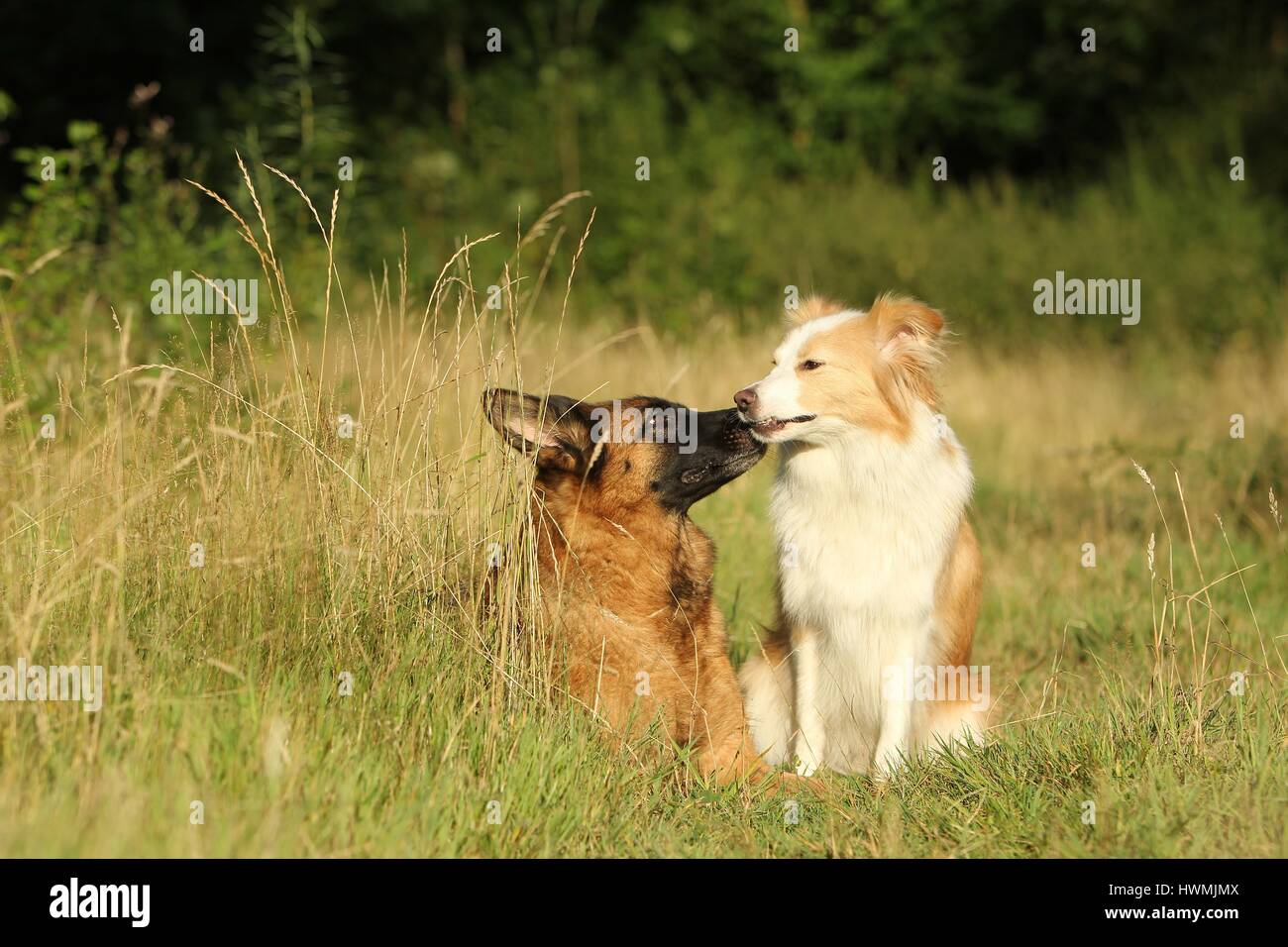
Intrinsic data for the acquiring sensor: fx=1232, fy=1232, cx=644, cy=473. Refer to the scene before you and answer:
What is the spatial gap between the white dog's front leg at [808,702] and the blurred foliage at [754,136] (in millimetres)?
4568

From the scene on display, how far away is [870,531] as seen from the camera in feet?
14.5

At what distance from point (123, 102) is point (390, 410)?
12.9 meters

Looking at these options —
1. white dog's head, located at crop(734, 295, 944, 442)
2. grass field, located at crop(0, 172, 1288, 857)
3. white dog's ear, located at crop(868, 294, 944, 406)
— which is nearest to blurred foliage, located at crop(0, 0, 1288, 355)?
grass field, located at crop(0, 172, 1288, 857)

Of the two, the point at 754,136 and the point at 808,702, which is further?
the point at 754,136

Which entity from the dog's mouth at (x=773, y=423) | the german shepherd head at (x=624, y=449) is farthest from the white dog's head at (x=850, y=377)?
the german shepherd head at (x=624, y=449)

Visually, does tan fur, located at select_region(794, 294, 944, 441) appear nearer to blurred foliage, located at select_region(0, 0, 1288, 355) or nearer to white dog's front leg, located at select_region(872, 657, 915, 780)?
white dog's front leg, located at select_region(872, 657, 915, 780)

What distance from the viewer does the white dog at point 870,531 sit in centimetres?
435

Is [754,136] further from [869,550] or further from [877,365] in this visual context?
[869,550]

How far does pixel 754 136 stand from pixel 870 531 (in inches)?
543

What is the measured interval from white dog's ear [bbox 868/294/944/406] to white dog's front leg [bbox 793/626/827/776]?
0.98 meters

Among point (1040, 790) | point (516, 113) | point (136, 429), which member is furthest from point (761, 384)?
point (516, 113)

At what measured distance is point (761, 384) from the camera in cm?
432
